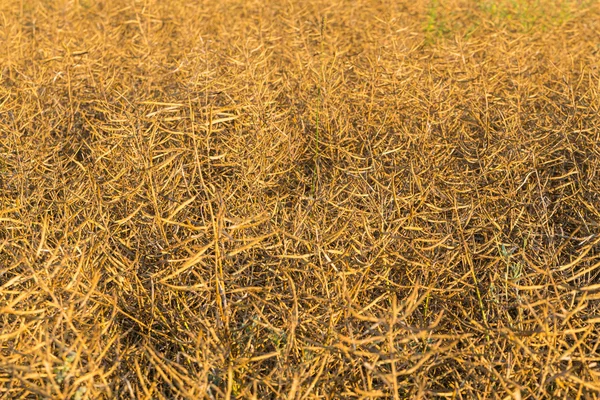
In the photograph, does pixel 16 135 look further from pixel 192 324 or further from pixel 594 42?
pixel 594 42

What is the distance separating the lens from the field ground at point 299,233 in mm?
985

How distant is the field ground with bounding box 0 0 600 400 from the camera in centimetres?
98

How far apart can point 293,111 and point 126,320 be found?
962 mm

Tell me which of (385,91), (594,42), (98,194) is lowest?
(594,42)

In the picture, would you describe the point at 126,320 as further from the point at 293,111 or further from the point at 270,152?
the point at 293,111

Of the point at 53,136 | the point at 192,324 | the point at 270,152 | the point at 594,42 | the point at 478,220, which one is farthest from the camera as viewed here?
the point at 594,42

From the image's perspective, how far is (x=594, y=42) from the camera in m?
2.74

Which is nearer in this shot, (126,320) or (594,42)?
(126,320)

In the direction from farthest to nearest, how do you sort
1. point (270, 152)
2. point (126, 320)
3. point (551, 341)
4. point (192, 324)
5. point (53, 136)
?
point (53, 136), point (270, 152), point (126, 320), point (192, 324), point (551, 341)

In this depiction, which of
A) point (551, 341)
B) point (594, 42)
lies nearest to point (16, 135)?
point (551, 341)

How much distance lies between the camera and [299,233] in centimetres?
121

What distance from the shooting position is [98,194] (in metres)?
1.29

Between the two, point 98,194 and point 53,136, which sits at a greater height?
point 98,194

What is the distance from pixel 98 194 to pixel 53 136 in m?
0.74
